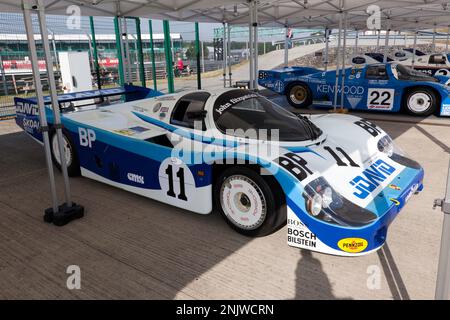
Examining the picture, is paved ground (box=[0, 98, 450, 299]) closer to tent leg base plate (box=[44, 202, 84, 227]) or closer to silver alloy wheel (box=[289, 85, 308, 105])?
tent leg base plate (box=[44, 202, 84, 227])

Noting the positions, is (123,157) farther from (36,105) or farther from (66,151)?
(36,105)

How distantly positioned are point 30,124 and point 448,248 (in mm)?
6176

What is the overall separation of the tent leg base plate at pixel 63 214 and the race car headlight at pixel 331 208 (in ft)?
8.53

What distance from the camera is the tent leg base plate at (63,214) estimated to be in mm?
4035

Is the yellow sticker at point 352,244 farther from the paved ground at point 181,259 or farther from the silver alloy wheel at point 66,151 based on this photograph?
the silver alloy wheel at point 66,151

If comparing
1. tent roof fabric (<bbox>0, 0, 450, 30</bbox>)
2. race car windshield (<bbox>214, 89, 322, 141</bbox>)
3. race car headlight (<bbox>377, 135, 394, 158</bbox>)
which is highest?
tent roof fabric (<bbox>0, 0, 450, 30</bbox>)

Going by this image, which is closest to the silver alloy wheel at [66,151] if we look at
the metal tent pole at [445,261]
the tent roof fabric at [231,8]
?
the tent roof fabric at [231,8]

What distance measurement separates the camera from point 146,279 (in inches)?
120

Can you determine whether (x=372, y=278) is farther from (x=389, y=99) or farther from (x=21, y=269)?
(x=389, y=99)

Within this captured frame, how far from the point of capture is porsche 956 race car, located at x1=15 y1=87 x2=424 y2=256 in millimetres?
3154

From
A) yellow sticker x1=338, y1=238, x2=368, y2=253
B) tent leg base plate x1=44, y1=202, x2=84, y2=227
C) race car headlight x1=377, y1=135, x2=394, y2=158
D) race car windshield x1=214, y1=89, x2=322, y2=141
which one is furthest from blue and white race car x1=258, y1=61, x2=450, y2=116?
tent leg base plate x1=44, y1=202, x2=84, y2=227

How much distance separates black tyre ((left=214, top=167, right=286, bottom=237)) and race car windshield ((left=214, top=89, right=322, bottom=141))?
642mm
